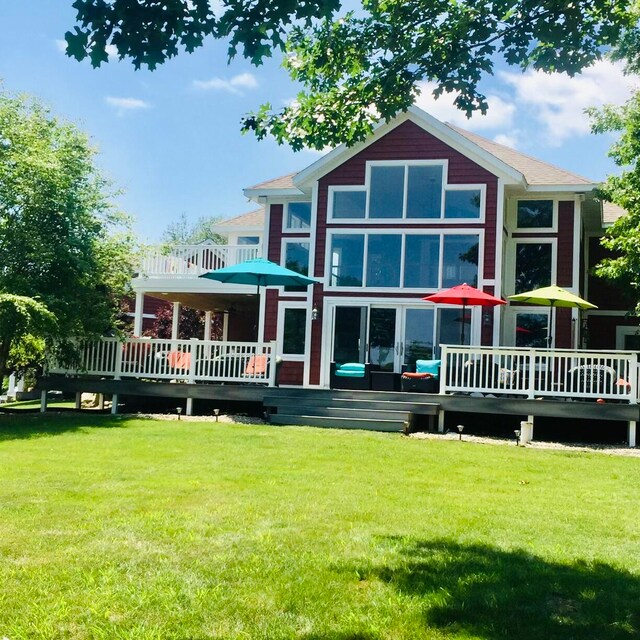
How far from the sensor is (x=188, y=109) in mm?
8734

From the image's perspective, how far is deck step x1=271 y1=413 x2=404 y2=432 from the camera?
12070mm

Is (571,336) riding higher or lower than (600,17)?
lower

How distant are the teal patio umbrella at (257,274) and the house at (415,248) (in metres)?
0.98

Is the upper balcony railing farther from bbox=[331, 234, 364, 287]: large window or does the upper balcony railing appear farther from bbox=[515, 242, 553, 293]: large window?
bbox=[515, 242, 553, 293]: large window

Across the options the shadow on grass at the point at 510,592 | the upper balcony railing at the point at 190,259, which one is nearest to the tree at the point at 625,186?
the upper balcony railing at the point at 190,259

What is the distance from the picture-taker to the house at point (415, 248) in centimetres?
1546

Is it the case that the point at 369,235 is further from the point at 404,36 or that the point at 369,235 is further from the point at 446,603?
the point at 446,603

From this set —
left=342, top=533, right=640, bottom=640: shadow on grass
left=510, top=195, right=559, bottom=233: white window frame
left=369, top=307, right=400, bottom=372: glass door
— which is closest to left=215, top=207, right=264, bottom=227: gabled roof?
left=369, top=307, right=400, bottom=372: glass door

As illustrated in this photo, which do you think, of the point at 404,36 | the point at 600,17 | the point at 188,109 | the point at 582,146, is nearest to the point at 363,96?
the point at 404,36

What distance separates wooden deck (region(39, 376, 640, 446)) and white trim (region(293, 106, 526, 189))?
18.7 feet

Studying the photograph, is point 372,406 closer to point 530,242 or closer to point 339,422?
point 339,422

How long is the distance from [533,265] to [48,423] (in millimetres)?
11825

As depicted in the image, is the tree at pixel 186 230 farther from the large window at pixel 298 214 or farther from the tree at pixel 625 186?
the tree at pixel 625 186

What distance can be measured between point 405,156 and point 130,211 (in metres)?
6.79
